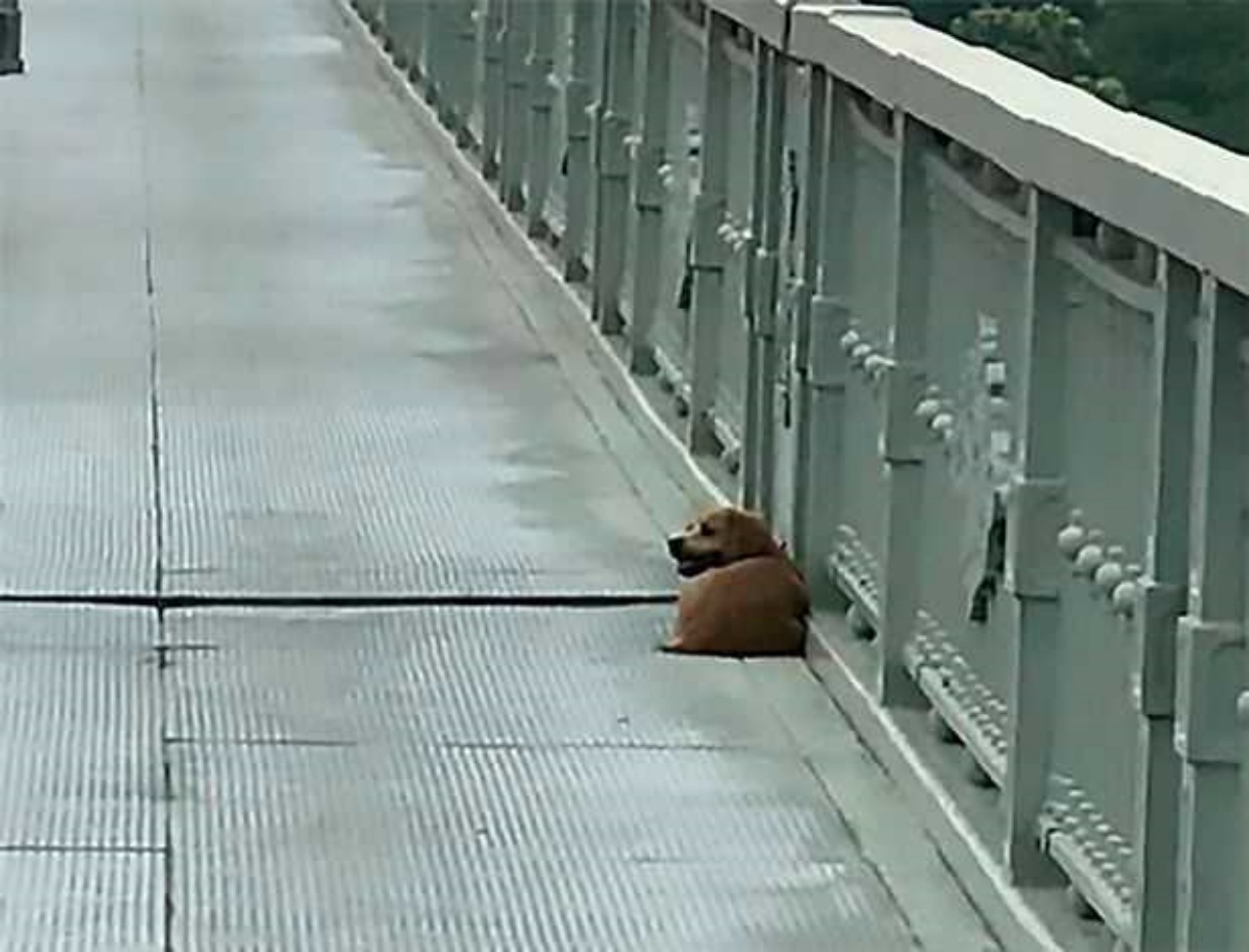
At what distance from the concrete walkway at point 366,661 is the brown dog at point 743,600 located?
9 cm

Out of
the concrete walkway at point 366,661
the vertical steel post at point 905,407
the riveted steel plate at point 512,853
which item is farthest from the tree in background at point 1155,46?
the riveted steel plate at point 512,853

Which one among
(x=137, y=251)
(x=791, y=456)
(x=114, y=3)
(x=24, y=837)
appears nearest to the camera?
(x=24, y=837)

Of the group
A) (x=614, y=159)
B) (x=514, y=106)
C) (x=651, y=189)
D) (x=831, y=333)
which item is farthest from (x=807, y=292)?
(x=514, y=106)

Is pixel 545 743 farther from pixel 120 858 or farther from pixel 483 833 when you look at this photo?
pixel 120 858

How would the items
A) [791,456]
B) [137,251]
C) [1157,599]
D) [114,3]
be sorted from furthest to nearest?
[114,3]
[137,251]
[791,456]
[1157,599]

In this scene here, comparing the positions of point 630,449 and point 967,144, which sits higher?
point 967,144

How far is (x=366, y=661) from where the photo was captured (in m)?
7.91

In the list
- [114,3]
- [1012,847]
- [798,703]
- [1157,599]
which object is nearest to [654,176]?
[798,703]

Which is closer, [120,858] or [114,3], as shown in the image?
[120,858]

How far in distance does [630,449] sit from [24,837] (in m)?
3.89

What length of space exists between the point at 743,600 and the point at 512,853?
59.9 inches

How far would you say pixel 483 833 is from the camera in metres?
6.69

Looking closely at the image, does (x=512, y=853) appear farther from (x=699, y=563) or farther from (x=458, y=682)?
(x=699, y=563)

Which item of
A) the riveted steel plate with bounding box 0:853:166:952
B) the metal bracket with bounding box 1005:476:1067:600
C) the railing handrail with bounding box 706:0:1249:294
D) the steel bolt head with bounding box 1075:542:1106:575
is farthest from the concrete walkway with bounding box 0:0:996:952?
the railing handrail with bounding box 706:0:1249:294
